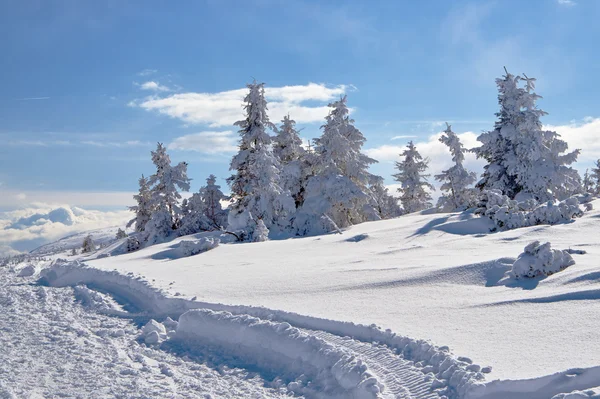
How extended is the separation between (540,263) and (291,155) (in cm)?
2366

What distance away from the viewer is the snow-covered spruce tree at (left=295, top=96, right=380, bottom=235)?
2630 cm

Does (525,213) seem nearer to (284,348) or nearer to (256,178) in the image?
(284,348)

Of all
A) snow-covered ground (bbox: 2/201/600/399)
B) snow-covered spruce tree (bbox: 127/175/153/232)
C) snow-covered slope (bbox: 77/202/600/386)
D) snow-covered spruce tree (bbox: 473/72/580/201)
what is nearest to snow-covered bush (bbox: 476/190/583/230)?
snow-covered slope (bbox: 77/202/600/386)

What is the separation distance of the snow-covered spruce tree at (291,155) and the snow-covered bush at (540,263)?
20.3 metres

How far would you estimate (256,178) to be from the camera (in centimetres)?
2819

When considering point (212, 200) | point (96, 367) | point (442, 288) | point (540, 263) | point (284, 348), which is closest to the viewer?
point (96, 367)

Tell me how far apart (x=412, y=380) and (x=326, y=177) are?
21592mm

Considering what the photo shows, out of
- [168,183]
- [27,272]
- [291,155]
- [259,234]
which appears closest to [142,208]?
[168,183]

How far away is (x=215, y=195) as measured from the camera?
119ft

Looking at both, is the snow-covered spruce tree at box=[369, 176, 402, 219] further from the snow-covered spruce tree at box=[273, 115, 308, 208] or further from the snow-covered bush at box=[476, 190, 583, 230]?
the snow-covered bush at box=[476, 190, 583, 230]

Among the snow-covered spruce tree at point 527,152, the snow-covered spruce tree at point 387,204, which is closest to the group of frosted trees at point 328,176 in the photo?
the snow-covered spruce tree at point 527,152

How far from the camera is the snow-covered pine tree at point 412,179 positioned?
3984cm

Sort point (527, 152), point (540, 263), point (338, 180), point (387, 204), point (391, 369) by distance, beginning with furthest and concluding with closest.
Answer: point (387, 204) → point (338, 180) → point (527, 152) → point (540, 263) → point (391, 369)

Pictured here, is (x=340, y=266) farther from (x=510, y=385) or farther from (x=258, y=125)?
(x=258, y=125)
